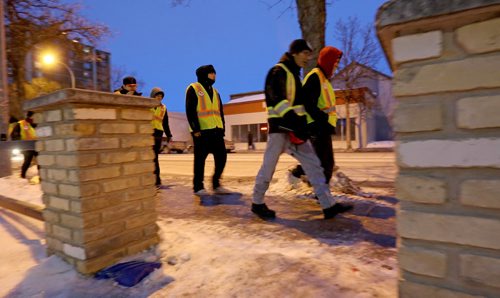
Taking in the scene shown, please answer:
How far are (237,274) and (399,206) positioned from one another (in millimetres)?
1146

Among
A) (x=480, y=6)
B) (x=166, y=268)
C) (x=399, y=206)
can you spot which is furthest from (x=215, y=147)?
(x=480, y=6)

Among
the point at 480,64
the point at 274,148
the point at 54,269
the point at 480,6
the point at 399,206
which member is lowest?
the point at 54,269

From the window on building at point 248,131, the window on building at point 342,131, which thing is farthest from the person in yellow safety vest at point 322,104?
the window on building at point 248,131

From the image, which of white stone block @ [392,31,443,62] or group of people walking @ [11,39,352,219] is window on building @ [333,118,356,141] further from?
white stone block @ [392,31,443,62]

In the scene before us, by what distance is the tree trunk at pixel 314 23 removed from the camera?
5.09m

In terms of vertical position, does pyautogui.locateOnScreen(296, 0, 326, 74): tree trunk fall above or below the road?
above

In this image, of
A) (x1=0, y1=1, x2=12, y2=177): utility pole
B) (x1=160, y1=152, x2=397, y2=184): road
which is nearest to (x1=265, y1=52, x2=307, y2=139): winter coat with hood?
(x1=160, y1=152, x2=397, y2=184): road

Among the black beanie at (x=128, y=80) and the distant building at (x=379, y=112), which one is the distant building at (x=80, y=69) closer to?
the black beanie at (x=128, y=80)

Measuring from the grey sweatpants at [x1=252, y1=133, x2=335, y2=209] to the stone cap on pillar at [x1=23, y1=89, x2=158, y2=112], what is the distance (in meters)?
1.24

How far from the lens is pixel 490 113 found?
119 centimetres

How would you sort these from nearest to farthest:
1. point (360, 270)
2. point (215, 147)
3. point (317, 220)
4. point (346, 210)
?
1. point (360, 270)
2. point (317, 220)
3. point (346, 210)
4. point (215, 147)

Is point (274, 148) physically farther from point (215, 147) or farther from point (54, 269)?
point (54, 269)

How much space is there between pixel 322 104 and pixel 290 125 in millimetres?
735

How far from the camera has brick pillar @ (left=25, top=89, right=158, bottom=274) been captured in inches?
93.1
